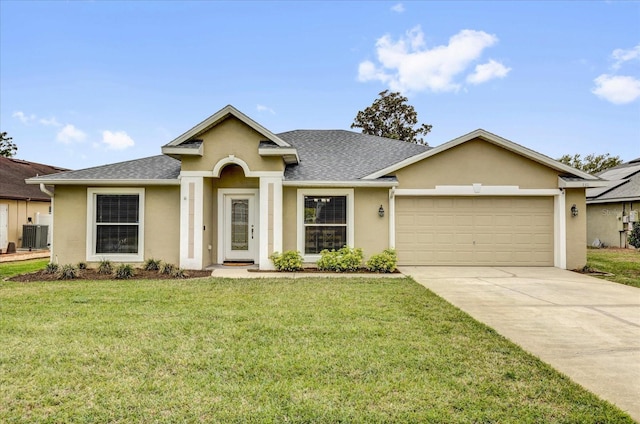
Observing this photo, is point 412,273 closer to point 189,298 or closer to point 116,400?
point 189,298

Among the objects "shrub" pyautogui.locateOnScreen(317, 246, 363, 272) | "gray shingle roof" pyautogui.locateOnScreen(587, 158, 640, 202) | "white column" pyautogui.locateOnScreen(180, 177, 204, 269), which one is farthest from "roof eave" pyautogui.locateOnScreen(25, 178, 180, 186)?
"gray shingle roof" pyautogui.locateOnScreen(587, 158, 640, 202)

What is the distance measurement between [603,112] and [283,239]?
18.0 m

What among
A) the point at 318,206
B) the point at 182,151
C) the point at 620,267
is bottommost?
the point at 620,267

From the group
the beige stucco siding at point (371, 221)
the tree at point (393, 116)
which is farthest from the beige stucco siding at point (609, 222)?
the beige stucco siding at point (371, 221)

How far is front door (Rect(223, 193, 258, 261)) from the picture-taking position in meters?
12.2

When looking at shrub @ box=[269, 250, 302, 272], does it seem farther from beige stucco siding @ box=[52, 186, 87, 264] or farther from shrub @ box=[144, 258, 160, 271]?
beige stucco siding @ box=[52, 186, 87, 264]

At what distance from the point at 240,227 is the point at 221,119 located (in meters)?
3.43

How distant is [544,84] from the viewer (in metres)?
16.8

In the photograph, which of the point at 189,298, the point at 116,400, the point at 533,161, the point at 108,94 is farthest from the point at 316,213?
the point at 108,94

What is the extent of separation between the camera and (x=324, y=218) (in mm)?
11859

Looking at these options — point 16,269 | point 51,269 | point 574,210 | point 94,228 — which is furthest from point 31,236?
point 574,210

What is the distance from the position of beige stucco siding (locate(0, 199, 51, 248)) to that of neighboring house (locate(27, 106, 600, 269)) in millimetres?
8350

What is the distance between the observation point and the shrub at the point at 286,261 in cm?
1097

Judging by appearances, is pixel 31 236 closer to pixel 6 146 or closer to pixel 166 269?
pixel 166 269
